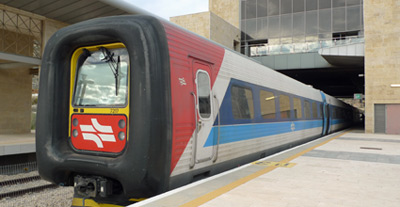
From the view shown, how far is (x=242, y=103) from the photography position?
6.67 metres

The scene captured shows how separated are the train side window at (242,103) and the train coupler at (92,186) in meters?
2.85

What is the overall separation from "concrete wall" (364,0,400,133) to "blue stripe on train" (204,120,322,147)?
50.0 ft

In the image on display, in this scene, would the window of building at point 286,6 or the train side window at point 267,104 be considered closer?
the train side window at point 267,104

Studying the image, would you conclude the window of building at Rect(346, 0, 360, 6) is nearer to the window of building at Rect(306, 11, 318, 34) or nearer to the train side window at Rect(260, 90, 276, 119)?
the window of building at Rect(306, 11, 318, 34)

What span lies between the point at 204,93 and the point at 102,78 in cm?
163

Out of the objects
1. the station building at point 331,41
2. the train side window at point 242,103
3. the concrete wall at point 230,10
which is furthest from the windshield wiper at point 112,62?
the concrete wall at point 230,10

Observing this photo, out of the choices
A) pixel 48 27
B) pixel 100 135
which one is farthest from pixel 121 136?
pixel 48 27

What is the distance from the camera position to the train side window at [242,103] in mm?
6277

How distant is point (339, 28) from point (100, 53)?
29.5 metres

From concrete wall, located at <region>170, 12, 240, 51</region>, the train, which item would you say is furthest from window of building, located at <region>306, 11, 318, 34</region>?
the train

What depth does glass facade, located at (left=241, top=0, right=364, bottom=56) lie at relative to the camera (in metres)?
28.9

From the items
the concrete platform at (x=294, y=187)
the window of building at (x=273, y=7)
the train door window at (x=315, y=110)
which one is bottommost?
the concrete platform at (x=294, y=187)

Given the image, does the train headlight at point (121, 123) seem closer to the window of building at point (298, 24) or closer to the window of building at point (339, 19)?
the window of building at point (298, 24)

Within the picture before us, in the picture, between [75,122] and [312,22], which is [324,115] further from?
[312,22]
